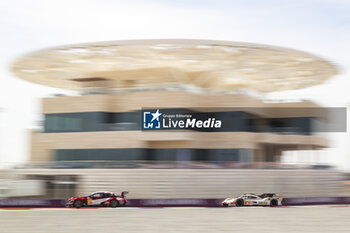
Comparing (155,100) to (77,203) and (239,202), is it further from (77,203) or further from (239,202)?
(77,203)

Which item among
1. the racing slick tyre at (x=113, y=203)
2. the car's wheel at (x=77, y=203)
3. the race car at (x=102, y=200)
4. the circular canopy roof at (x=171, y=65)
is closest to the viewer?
the car's wheel at (x=77, y=203)

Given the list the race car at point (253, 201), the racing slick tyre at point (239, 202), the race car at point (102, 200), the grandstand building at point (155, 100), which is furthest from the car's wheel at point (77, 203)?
the grandstand building at point (155, 100)

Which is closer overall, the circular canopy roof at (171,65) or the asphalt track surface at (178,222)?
the asphalt track surface at (178,222)

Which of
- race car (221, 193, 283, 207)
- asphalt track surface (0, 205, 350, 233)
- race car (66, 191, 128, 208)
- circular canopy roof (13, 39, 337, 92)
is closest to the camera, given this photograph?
asphalt track surface (0, 205, 350, 233)

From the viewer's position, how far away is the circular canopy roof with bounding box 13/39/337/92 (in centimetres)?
5150

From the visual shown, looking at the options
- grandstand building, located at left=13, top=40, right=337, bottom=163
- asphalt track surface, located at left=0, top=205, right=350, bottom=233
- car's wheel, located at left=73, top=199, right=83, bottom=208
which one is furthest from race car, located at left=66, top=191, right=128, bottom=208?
grandstand building, located at left=13, top=40, right=337, bottom=163

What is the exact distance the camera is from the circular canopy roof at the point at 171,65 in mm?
51500

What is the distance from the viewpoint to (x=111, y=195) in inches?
1772

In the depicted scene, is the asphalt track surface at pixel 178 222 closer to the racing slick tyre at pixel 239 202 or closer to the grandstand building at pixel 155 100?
the racing slick tyre at pixel 239 202

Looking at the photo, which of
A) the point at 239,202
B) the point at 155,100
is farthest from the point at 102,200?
the point at 155,100

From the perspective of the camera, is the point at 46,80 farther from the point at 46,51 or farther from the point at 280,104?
the point at 280,104

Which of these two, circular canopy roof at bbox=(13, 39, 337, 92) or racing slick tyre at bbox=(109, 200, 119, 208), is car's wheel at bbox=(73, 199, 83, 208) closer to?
racing slick tyre at bbox=(109, 200, 119, 208)

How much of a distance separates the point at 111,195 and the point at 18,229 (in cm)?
1767

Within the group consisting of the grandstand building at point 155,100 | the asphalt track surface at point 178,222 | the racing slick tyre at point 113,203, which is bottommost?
the racing slick tyre at point 113,203
